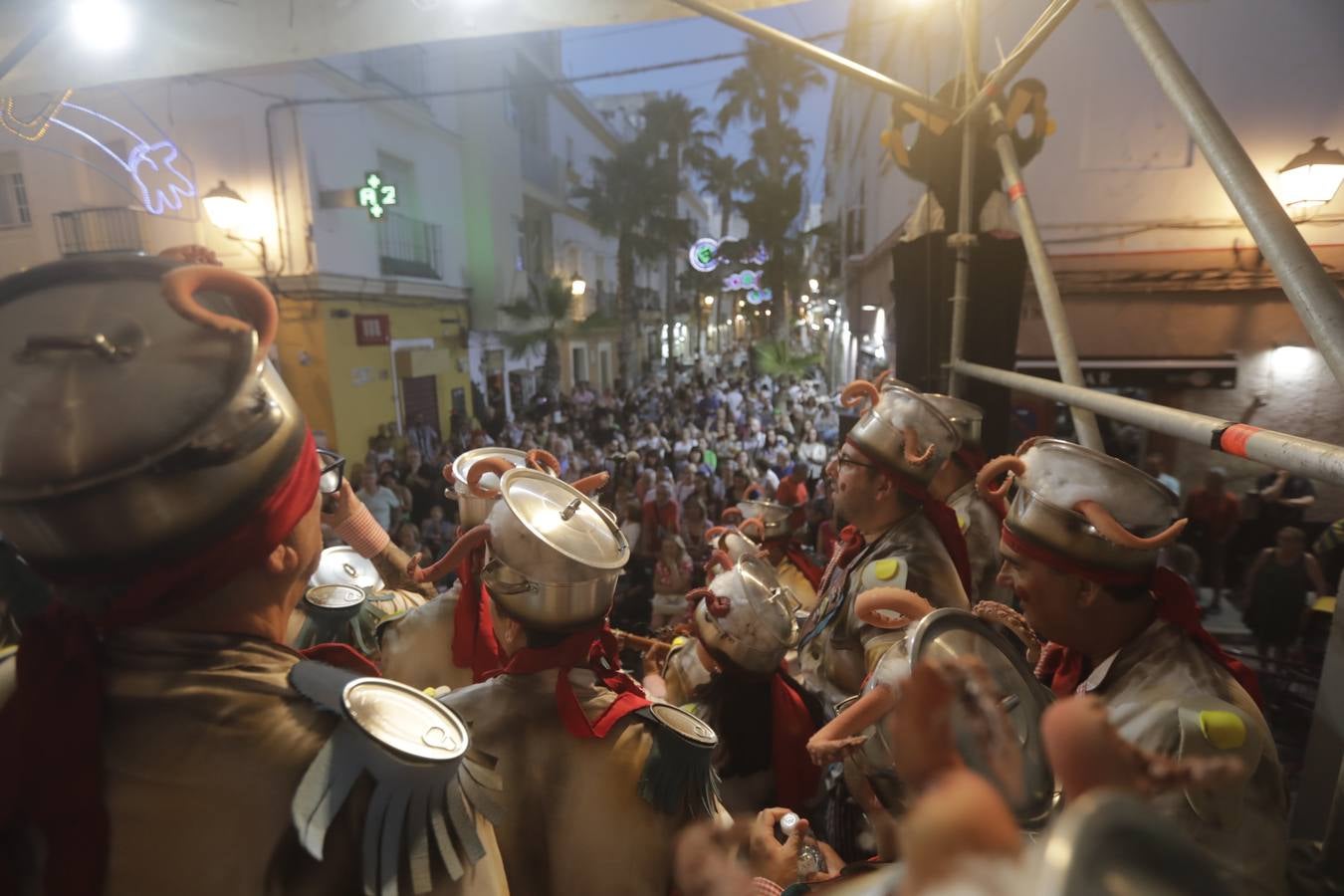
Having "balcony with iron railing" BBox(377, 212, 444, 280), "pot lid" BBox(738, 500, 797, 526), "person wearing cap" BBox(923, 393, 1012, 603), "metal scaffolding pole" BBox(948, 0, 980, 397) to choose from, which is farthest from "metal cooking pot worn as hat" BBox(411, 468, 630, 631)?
"balcony with iron railing" BBox(377, 212, 444, 280)

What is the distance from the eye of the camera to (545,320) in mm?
22344

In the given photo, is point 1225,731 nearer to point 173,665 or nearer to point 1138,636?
point 1138,636

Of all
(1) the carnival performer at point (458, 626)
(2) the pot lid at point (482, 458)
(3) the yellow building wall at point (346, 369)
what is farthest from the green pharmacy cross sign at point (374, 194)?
(1) the carnival performer at point (458, 626)

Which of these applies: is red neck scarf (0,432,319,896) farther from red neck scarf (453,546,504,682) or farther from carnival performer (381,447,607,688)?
red neck scarf (453,546,504,682)

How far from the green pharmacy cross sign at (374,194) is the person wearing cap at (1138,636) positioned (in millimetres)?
11958

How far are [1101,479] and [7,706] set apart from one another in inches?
99.3

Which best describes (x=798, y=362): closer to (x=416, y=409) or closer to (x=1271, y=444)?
(x=416, y=409)

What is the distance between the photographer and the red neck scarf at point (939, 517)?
3307mm

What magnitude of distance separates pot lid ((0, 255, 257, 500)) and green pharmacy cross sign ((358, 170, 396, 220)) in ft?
38.8

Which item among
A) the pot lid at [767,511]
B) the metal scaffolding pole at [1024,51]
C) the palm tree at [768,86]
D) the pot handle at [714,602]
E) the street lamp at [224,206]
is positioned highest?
the palm tree at [768,86]

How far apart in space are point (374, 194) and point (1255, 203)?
1257 cm

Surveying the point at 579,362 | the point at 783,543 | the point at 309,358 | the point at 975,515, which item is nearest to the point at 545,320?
the point at 579,362

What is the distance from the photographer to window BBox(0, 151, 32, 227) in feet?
34.3

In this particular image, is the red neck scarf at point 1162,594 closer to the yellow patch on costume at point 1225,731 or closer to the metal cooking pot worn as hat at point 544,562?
the yellow patch on costume at point 1225,731
